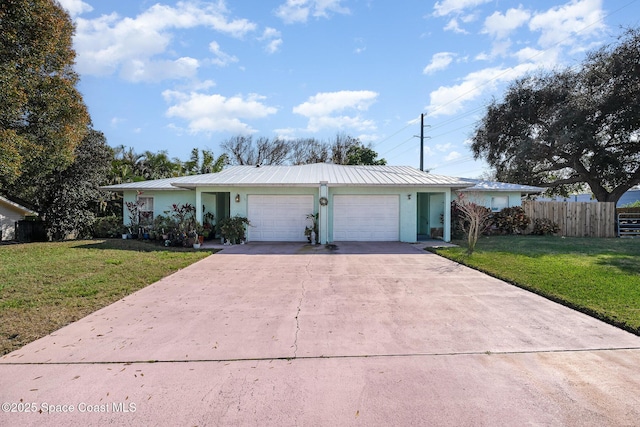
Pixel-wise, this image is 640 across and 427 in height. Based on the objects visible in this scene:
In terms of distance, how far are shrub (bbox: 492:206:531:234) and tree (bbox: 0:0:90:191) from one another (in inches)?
750

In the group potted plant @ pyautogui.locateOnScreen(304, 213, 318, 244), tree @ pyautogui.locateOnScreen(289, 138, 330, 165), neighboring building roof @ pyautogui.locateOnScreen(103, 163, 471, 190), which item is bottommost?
potted plant @ pyautogui.locateOnScreen(304, 213, 318, 244)

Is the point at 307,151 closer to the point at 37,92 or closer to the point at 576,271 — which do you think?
the point at 37,92

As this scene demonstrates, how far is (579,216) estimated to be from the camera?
55.2 ft

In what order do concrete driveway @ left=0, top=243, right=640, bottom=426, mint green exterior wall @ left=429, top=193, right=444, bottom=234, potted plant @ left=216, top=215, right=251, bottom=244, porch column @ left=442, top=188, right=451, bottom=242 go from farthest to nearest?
1. mint green exterior wall @ left=429, top=193, right=444, bottom=234
2. porch column @ left=442, top=188, right=451, bottom=242
3. potted plant @ left=216, top=215, right=251, bottom=244
4. concrete driveway @ left=0, top=243, right=640, bottom=426

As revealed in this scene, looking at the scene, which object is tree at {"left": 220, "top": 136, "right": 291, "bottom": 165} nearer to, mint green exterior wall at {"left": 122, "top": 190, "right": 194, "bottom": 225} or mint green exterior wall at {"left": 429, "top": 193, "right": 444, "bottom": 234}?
mint green exterior wall at {"left": 122, "top": 190, "right": 194, "bottom": 225}

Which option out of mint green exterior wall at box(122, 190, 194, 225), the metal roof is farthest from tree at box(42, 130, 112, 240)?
the metal roof

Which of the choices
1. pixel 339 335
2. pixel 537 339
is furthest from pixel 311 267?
pixel 537 339

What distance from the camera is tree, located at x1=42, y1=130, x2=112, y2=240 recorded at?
1531 cm

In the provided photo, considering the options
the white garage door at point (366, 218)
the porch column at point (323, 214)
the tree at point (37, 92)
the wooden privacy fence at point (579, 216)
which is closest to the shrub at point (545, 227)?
the wooden privacy fence at point (579, 216)

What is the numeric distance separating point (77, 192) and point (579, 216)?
959 inches

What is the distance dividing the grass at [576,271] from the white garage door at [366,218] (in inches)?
111

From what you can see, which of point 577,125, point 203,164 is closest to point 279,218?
point 203,164

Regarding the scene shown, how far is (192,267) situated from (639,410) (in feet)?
27.9

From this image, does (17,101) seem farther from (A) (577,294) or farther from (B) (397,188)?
(A) (577,294)
